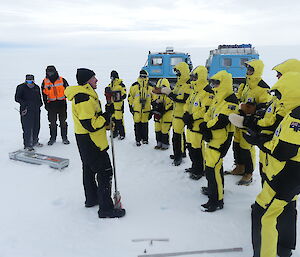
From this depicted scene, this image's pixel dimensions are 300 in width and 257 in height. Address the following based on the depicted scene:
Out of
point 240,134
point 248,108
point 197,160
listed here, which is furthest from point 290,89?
point 197,160

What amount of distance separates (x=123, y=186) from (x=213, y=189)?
62.3 inches

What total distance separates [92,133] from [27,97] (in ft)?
10.9

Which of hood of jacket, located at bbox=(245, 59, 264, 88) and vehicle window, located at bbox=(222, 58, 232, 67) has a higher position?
vehicle window, located at bbox=(222, 58, 232, 67)

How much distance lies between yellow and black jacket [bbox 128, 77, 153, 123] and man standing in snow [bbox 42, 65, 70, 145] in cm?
161

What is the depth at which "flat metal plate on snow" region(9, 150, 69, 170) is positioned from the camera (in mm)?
5434

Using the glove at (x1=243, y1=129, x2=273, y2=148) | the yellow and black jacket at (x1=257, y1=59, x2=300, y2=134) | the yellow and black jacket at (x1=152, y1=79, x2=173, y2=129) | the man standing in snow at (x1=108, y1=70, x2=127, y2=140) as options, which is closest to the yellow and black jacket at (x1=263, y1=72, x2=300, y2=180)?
the glove at (x1=243, y1=129, x2=273, y2=148)

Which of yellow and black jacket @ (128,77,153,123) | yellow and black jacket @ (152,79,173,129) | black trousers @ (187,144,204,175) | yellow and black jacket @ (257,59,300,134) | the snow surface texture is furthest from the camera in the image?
yellow and black jacket @ (128,77,153,123)

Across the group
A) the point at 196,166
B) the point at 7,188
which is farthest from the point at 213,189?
the point at 7,188

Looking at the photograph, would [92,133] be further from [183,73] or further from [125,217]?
[183,73]

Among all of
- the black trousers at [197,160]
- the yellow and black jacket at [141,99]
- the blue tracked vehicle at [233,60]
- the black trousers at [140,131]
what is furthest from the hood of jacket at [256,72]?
the blue tracked vehicle at [233,60]

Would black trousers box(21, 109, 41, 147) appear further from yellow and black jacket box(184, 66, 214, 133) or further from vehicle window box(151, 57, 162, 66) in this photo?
vehicle window box(151, 57, 162, 66)

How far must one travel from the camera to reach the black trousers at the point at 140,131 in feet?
22.6

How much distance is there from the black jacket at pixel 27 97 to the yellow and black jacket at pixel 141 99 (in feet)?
6.96

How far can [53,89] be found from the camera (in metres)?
6.55
